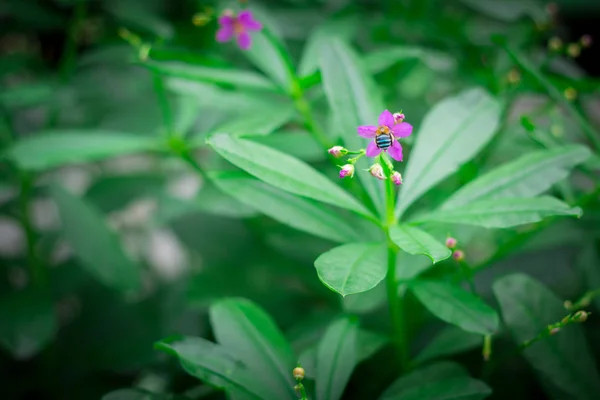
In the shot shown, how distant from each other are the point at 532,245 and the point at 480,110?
37 cm

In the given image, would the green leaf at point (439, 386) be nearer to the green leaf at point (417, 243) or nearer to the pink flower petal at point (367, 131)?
the green leaf at point (417, 243)

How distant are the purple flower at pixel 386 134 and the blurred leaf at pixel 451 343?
0.35 m

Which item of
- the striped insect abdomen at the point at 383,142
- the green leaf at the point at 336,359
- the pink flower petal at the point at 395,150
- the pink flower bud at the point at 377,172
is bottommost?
the green leaf at the point at 336,359

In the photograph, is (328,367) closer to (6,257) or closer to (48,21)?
(6,257)

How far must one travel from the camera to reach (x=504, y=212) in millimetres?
669

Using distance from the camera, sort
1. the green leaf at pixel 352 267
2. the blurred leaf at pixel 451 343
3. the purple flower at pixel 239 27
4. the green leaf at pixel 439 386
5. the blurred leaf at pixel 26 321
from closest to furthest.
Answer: the green leaf at pixel 352 267
the green leaf at pixel 439 386
the blurred leaf at pixel 451 343
the purple flower at pixel 239 27
the blurred leaf at pixel 26 321

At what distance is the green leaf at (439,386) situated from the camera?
0.68 m

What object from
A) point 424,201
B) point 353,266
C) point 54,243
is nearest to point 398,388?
point 353,266

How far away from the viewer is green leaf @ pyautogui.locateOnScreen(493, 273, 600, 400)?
75cm

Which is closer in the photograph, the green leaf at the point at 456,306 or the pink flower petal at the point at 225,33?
the green leaf at the point at 456,306

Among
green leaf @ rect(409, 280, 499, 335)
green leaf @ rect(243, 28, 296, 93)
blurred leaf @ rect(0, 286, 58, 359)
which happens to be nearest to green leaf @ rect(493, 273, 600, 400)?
green leaf @ rect(409, 280, 499, 335)

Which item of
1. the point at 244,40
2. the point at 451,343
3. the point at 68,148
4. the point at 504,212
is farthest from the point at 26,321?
the point at 504,212

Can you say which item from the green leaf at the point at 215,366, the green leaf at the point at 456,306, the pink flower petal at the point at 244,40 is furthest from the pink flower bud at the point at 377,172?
the pink flower petal at the point at 244,40

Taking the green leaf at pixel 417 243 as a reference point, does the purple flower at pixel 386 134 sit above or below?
above
